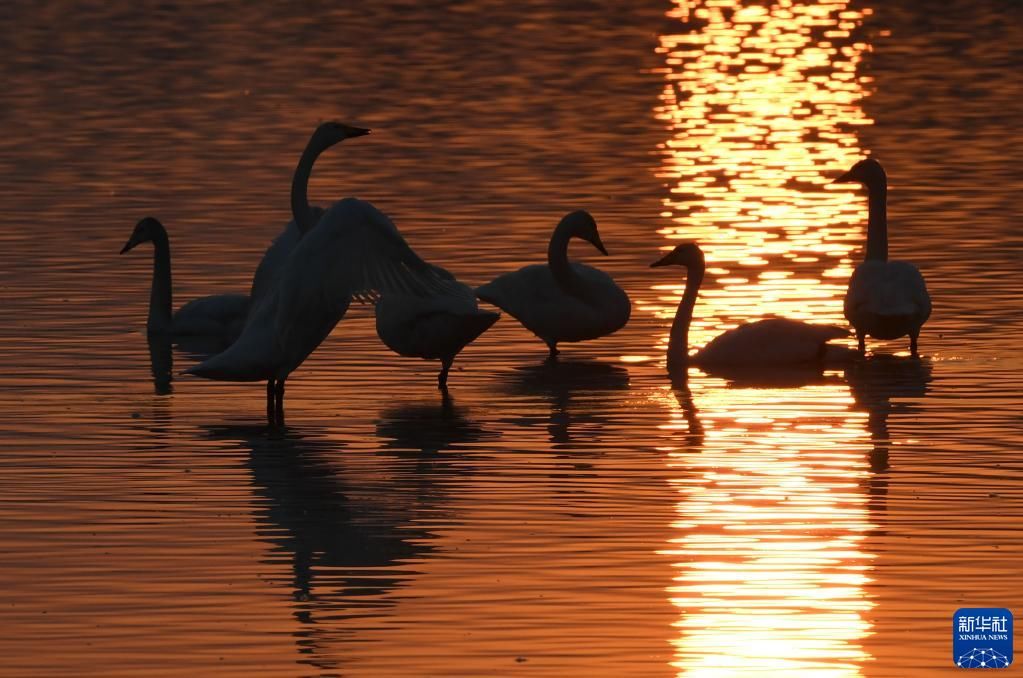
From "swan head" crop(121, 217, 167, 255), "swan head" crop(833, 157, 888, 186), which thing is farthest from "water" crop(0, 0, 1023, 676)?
"swan head" crop(833, 157, 888, 186)

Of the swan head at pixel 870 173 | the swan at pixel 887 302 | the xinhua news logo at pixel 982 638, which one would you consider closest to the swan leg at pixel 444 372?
the swan at pixel 887 302

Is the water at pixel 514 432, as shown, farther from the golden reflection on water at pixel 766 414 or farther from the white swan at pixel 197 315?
the white swan at pixel 197 315

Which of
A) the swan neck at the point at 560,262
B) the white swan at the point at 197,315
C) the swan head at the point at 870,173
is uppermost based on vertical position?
the swan head at the point at 870,173

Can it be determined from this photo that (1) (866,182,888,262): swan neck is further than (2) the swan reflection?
Yes

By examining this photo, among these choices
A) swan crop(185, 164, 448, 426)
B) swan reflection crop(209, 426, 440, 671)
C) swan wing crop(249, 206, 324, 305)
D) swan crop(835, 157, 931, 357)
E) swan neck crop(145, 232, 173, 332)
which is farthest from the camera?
swan neck crop(145, 232, 173, 332)

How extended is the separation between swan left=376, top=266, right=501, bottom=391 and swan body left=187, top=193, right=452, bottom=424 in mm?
772

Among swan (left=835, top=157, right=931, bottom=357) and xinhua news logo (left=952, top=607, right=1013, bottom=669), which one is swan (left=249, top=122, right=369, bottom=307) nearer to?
swan (left=835, top=157, right=931, bottom=357)

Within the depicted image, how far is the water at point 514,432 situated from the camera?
10.0 metres

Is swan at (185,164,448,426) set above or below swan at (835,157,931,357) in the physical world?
above

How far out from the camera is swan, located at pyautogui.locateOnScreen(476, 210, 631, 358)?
1761cm

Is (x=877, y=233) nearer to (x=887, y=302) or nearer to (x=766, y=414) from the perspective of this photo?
(x=887, y=302)

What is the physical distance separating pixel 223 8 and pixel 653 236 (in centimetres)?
3597

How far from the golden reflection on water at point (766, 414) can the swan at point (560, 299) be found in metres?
0.69

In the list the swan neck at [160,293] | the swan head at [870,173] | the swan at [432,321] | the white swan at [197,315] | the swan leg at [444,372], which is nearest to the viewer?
the swan at [432,321]
